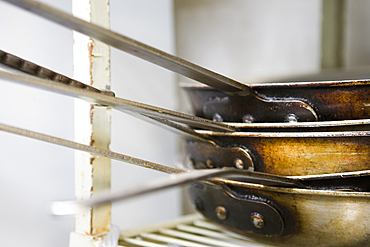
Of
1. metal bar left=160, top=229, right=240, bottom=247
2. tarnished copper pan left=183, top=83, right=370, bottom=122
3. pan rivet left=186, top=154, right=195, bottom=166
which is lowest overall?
metal bar left=160, top=229, right=240, bottom=247

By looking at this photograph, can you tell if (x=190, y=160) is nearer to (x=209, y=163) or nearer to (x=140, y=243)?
(x=209, y=163)

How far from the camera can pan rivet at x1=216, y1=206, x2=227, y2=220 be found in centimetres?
57

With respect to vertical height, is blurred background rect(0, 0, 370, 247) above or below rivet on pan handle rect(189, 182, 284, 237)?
above

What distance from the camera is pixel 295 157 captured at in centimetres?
50

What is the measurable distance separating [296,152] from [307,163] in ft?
0.07

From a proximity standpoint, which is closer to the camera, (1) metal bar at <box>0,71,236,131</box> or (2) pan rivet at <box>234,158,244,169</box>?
(1) metal bar at <box>0,71,236,131</box>

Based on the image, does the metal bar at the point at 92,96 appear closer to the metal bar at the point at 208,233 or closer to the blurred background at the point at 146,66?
the metal bar at the point at 208,233

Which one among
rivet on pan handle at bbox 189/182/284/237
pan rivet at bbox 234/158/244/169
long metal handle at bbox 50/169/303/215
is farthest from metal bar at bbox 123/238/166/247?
long metal handle at bbox 50/169/303/215

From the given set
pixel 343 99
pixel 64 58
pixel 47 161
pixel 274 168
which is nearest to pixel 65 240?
pixel 47 161

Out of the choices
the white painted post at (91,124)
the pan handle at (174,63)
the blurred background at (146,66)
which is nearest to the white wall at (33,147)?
the blurred background at (146,66)

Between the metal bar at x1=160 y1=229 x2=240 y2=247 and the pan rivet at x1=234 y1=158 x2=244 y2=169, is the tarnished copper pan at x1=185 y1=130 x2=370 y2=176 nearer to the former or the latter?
the pan rivet at x1=234 y1=158 x2=244 y2=169

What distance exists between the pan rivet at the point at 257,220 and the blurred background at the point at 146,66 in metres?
0.44

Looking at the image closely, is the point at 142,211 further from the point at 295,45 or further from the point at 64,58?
the point at 295,45

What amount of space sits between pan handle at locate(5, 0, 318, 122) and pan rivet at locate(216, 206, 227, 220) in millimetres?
154
